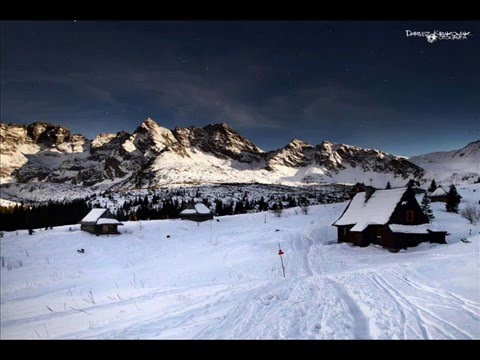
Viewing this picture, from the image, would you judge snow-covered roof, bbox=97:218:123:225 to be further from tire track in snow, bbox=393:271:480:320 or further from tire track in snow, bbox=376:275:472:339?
tire track in snow, bbox=376:275:472:339

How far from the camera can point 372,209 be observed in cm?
2444

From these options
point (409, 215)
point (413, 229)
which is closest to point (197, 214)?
point (409, 215)

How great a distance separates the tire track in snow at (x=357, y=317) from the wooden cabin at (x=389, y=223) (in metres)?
16.3

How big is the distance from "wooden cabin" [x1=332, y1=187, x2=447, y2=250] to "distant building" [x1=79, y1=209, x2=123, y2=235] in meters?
25.8

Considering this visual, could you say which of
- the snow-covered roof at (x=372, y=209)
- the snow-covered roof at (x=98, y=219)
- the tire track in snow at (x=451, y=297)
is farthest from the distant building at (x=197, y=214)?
the tire track in snow at (x=451, y=297)

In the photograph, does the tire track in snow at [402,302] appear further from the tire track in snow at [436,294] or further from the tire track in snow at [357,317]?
the tire track in snow at [357,317]

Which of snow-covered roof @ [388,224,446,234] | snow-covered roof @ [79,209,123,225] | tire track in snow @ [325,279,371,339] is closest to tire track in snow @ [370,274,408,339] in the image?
tire track in snow @ [325,279,371,339]

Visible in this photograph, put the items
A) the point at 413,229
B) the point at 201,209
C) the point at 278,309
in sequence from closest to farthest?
1. the point at 278,309
2. the point at 413,229
3. the point at 201,209

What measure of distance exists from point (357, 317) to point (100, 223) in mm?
35605

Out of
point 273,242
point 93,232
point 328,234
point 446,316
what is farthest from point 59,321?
point 93,232

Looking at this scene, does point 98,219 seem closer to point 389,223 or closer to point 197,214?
point 197,214

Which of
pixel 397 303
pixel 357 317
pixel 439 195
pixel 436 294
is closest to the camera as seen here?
pixel 357 317

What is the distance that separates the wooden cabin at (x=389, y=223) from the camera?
21188 millimetres
